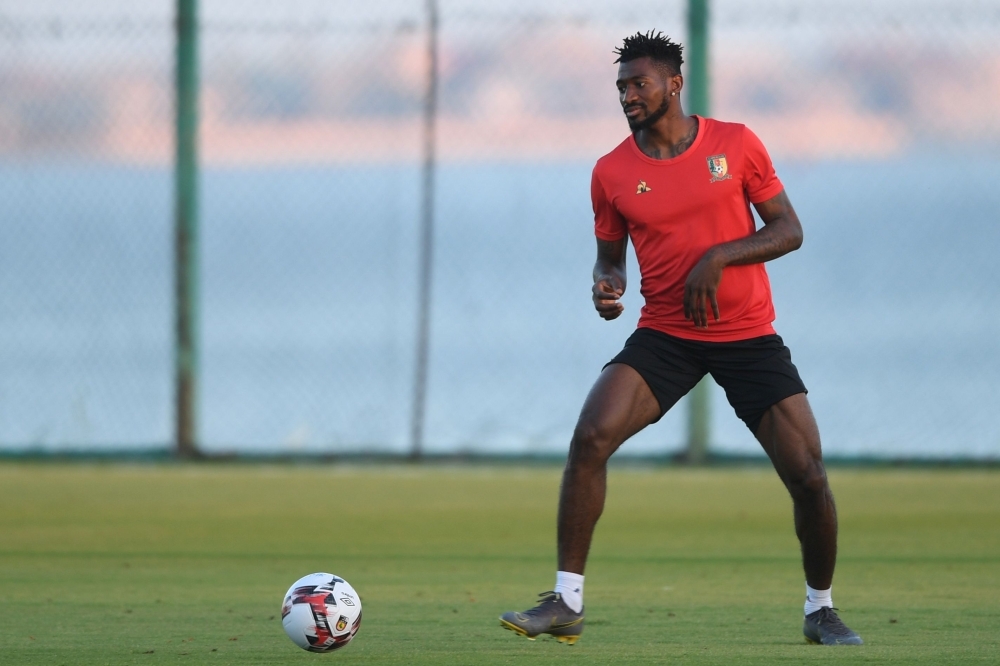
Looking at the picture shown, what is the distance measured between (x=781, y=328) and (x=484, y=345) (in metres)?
2.20

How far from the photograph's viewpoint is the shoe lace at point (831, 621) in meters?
5.16

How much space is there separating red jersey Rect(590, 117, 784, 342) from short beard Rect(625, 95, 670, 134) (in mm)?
123

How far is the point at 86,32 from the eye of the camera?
1175 cm

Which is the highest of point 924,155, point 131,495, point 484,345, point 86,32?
point 86,32

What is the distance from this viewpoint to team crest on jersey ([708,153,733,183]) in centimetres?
538

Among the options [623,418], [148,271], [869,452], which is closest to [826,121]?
[869,452]

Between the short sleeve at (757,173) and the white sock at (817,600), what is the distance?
4.50ft

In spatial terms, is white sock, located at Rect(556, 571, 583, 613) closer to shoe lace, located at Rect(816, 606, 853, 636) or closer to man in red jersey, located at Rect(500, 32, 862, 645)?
man in red jersey, located at Rect(500, 32, 862, 645)

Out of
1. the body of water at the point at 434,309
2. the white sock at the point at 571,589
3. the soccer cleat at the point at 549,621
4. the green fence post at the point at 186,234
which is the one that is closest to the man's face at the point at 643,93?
the white sock at the point at 571,589

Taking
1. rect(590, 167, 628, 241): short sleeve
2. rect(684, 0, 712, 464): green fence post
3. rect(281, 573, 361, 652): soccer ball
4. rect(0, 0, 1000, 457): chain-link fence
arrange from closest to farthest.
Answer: rect(281, 573, 361, 652): soccer ball → rect(590, 167, 628, 241): short sleeve → rect(684, 0, 712, 464): green fence post → rect(0, 0, 1000, 457): chain-link fence

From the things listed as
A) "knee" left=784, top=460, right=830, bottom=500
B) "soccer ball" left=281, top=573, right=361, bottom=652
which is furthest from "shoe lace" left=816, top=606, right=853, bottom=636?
"soccer ball" left=281, top=573, right=361, bottom=652

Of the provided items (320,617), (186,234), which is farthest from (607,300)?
(186,234)

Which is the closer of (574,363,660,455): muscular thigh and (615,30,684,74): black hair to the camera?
(574,363,660,455): muscular thigh

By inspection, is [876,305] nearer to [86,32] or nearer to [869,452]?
[869,452]
